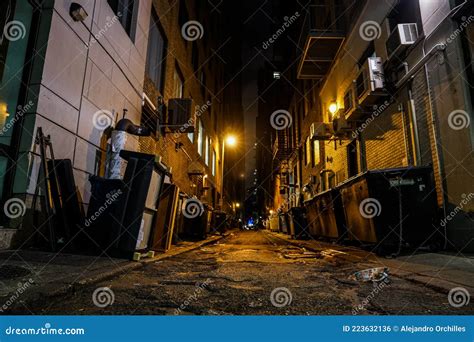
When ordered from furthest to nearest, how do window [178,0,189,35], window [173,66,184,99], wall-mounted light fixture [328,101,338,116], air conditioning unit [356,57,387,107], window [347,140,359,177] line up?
window [178,0,189,35]
wall-mounted light fixture [328,101,338,116]
window [173,66,184,99]
window [347,140,359,177]
air conditioning unit [356,57,387,107]

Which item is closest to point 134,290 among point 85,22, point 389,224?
point 389,224

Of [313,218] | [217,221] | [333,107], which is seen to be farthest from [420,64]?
[217,221]

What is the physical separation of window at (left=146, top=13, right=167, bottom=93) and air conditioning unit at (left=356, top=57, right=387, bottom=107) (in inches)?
269

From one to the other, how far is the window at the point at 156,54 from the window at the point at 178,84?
1.64 metres

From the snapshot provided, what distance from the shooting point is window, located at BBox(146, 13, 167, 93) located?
10320 millimetres

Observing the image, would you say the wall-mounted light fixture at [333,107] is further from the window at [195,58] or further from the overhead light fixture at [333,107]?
the window at [195,58]

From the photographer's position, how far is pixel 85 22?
227 inches

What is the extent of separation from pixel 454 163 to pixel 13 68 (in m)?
7.87

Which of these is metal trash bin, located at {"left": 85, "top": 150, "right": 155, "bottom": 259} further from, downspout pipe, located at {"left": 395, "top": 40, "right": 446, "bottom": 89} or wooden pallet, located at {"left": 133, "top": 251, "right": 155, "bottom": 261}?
downspout pipe, located at {"left": 395, "top": 40, "right": 446, "bottom": 89}

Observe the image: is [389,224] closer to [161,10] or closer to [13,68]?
[13,68]

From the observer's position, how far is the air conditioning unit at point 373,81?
8.62 meters

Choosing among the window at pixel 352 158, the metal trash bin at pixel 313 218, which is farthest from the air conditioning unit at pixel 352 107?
the metal trash bin at pixel 313 218

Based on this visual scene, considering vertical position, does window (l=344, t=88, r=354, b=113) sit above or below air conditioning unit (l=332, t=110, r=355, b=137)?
above

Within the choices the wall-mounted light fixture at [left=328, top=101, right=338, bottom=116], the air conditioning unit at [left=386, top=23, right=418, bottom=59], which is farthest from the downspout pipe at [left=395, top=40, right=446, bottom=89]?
the wall-mounted light fixture at [left=328, top=101, right=338, bottom=116]
